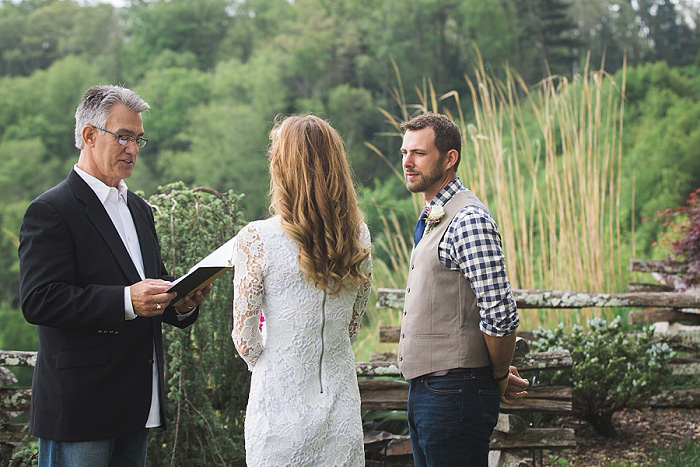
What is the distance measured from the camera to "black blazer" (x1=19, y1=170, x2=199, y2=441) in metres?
2.07

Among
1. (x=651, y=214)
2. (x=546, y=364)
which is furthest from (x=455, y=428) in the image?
(x=651, y=214)

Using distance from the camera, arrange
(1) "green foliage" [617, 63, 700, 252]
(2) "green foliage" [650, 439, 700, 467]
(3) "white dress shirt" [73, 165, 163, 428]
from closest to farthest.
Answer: (3) "white dress shirt" [73, 165, 163, 428], (2) "green foliage" [650, 439, 700, 467], (1) "green foliage" [617, 63, 700, 252]

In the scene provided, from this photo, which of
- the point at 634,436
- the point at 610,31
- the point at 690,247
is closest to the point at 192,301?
the point at 634,436

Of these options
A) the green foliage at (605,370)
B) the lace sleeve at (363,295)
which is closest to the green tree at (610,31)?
the green foliage at (605,370)

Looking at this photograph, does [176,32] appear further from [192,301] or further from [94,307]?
[94,307]

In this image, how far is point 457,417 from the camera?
2.26 meters

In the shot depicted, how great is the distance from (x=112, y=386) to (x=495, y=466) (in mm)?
2154

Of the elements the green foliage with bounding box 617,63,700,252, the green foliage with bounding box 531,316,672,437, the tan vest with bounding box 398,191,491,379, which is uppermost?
the green foliage with bounding box 617,63,700,252

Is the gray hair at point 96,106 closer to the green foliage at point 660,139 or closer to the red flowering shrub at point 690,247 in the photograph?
the red flowering shrub at point 690,247

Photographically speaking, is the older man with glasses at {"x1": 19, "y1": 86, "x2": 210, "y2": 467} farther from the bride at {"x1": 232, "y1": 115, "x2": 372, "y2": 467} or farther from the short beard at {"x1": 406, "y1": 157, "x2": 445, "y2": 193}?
the short beard at {"x1": 406, "y1": 157, "x2": 445, "y2": 193}

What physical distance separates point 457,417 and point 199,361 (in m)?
1.54

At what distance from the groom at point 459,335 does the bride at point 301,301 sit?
36cm

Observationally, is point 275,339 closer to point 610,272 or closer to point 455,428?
point 455,428

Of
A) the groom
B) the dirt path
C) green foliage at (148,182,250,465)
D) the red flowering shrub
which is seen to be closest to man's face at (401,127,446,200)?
the groom
